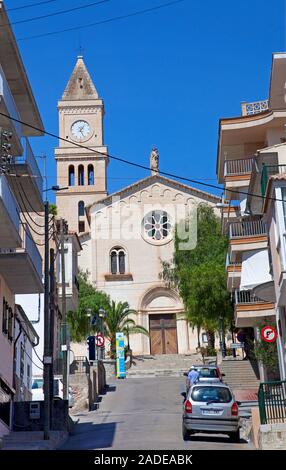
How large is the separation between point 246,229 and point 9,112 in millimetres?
14998

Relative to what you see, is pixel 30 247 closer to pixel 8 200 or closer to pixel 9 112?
pixel 8 200

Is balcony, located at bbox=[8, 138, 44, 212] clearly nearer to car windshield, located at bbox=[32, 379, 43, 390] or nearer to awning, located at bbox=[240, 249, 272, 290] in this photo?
awning, located at bbox=[240, 249, 272, 290]

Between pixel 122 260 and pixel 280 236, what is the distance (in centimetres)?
4219

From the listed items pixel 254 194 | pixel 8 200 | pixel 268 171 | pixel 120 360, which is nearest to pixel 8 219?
pixel 8 200

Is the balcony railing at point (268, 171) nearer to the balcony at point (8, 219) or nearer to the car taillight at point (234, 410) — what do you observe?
the car taillight at point (234, 410)

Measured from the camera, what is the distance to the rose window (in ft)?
197

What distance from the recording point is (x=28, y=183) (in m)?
21.5

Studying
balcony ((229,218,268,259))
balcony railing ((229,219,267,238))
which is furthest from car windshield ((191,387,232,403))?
balcony railing ((229,219,267,238))

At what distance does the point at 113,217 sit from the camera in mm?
61031

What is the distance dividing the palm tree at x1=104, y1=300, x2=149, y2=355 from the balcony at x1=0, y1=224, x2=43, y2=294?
2834 cm

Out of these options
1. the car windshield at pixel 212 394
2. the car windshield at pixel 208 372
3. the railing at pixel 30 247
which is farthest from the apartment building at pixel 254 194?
the railing at pixel 30 247

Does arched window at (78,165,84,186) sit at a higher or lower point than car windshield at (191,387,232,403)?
higher
